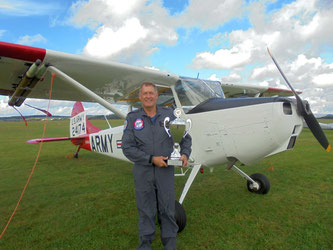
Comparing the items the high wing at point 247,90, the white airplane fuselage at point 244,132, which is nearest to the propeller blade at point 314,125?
the white airplane fuselage at point 244,132

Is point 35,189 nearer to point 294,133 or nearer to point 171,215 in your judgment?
point 171,215

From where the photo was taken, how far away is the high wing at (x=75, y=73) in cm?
331

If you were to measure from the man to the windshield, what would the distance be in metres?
1.65

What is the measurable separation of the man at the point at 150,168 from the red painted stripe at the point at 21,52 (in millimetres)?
2253

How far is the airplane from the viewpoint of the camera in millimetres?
2658

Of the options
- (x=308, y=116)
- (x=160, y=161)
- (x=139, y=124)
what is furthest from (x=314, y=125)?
(x=139, y=124)

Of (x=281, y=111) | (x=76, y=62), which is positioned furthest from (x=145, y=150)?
(x=76, y=62)

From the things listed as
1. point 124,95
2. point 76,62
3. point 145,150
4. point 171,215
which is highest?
point 76,62

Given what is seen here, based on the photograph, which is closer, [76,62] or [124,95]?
[76,62]

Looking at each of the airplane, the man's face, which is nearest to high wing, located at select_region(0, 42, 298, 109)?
the airplane

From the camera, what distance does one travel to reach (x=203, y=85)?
12.5 feet

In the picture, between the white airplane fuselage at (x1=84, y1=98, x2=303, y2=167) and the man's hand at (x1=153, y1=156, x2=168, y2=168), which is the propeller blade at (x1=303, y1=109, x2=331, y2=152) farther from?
the man's hand at (x1=153, y1=156, x2=168, y2=168)

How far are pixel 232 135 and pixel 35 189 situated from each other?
14.7 ft

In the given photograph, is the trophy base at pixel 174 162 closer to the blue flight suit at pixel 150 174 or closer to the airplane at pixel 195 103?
the blue flight suit at pixel 150 174
